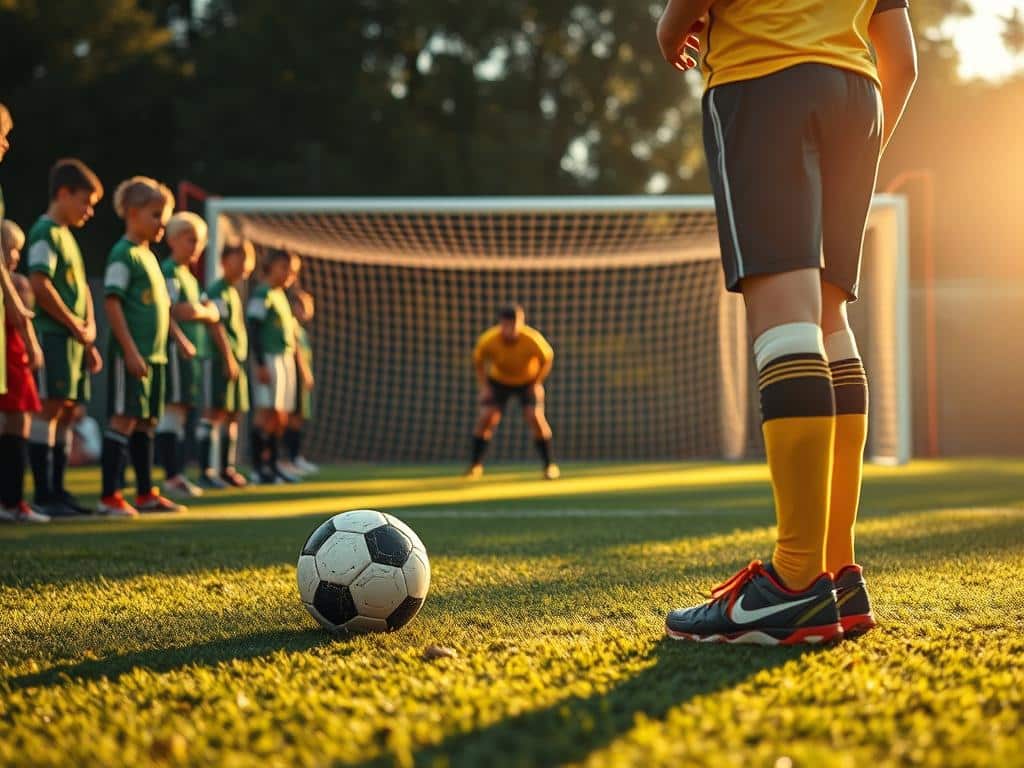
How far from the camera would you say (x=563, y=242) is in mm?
14336

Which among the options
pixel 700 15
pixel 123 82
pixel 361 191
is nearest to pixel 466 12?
pixel 361 191

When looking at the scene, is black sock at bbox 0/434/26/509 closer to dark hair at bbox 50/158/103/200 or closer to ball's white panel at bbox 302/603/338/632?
dark hair at bbox 50/158/103/200

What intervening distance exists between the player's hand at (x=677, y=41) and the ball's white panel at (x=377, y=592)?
4.10ft

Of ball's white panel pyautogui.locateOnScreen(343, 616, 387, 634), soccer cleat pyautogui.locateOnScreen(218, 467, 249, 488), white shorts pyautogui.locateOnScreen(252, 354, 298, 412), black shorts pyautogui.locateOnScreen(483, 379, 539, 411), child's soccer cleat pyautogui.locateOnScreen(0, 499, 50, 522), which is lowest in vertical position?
soccer cleat pyautogui.locateOnScreen(218, 467, 249, 488)

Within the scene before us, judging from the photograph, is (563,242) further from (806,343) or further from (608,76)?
(806,343)

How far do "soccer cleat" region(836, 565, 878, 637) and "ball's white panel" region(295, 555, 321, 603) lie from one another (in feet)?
3.61

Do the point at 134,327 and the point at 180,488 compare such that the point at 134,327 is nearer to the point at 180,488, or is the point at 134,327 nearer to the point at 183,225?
the point at 183,225

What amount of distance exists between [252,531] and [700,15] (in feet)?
10.4

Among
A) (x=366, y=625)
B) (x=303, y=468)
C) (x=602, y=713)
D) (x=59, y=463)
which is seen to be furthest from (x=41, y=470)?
(x=303, y=468)

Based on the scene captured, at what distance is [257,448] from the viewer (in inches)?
343

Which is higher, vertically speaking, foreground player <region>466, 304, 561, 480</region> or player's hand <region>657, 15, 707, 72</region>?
player's hand <region>657, 15, 707, 72</region>

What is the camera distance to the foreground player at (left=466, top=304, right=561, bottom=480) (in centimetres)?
980

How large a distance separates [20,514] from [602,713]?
14.0ft

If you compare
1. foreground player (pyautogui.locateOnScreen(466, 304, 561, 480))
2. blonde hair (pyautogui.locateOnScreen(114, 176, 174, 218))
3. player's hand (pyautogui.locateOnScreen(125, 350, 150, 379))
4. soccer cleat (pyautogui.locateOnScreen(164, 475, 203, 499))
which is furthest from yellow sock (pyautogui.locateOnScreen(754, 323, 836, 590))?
foreground player (pyautogui.locateOnScreen(466, 304, 561, 480))
